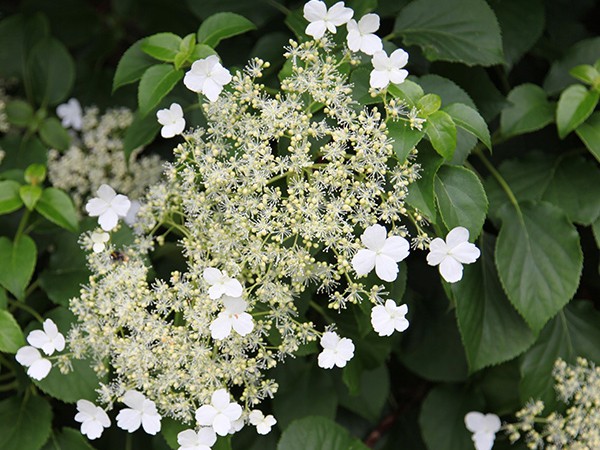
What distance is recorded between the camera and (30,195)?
1605 millimetres

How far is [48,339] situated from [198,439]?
38cm

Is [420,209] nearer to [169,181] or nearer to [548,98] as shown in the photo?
[169,181]

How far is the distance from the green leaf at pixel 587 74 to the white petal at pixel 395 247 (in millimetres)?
708

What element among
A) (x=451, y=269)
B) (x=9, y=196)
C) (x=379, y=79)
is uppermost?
(x=379, y=79)

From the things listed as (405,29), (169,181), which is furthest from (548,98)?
(169,181)

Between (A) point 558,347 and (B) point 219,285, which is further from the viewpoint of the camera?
(A) point 558,347

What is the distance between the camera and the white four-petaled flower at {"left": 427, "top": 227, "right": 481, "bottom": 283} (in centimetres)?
127

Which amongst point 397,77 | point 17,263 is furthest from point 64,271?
point 397,77

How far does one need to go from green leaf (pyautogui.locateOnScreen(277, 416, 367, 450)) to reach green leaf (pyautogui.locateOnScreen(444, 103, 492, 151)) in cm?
72

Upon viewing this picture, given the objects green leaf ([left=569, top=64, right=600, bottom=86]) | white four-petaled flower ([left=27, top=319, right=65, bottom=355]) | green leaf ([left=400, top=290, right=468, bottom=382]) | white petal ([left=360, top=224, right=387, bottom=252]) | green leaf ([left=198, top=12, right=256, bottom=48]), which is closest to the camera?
white petal ([left=360, top=224, right=387, bottom=252])

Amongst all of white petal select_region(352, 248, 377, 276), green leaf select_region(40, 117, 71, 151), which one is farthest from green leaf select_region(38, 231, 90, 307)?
white petal select_region(352, 248, 377, 276)

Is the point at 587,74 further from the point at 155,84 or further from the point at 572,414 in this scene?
the point at 155,84

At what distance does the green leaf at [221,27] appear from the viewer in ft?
4.99

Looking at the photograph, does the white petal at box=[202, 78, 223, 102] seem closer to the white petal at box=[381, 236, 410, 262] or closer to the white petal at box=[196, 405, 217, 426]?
the white petal at box=[381, 236, 410, 262]
